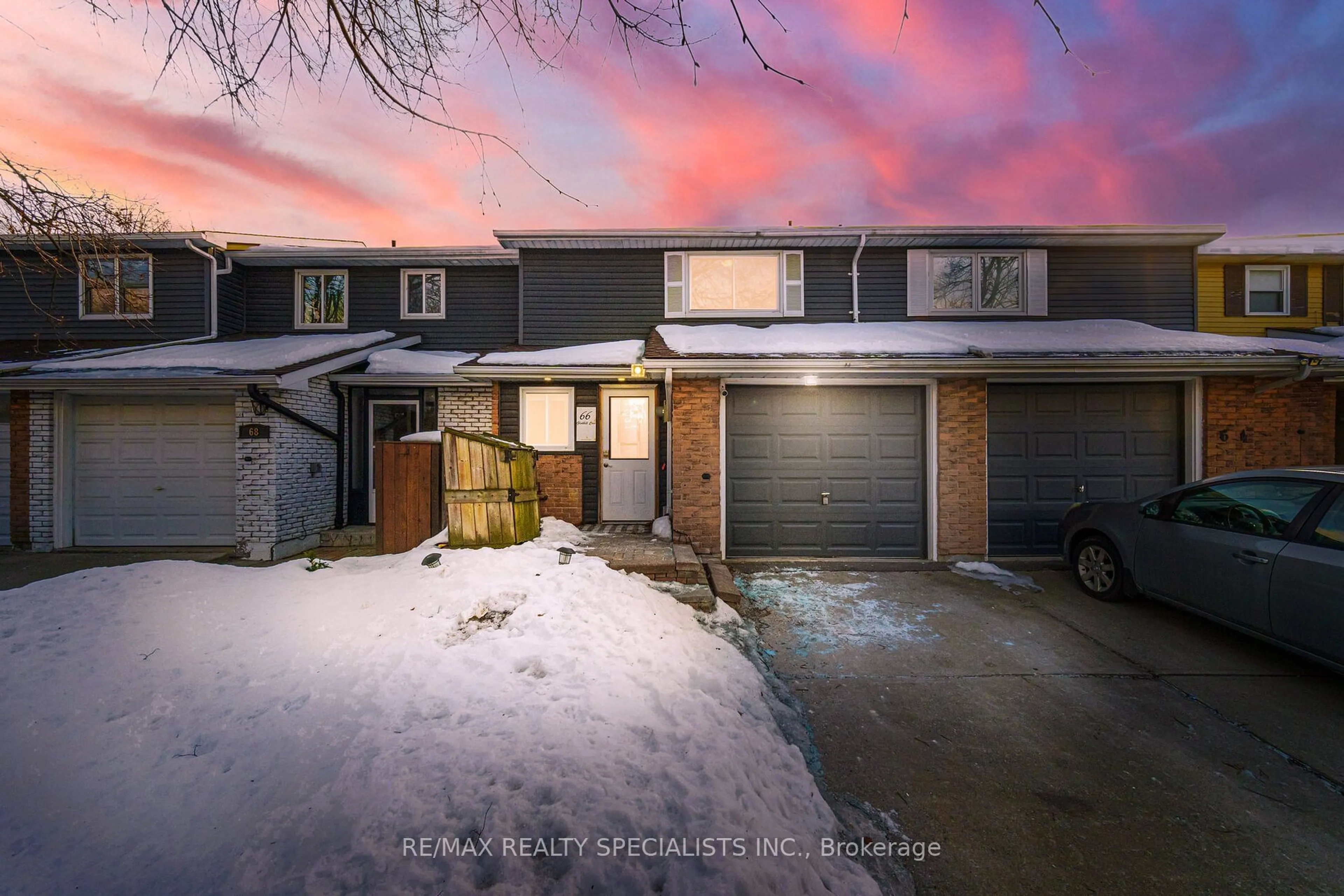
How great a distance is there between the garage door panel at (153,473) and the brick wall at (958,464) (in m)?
11.6

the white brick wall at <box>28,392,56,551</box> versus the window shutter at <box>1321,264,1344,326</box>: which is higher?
the window shutter at <box>1321,264,1344,326</box>

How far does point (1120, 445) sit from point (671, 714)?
8.21 metres

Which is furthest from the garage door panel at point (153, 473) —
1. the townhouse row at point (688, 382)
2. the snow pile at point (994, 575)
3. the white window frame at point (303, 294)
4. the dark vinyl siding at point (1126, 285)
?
the dark vinyl siding at point (1126, 285)

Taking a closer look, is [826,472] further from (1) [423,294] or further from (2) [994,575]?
(1) [423,294]

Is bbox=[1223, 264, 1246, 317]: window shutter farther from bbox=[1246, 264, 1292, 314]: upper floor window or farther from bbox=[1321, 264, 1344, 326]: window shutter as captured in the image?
bbox=[1321, 264, 1344, 326]: window shutter

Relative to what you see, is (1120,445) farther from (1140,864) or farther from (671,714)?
(671,714)

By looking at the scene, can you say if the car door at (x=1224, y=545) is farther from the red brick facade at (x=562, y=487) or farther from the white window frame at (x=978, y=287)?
the red brick facade at (x=562, y=487)

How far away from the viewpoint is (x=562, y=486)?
848 cm

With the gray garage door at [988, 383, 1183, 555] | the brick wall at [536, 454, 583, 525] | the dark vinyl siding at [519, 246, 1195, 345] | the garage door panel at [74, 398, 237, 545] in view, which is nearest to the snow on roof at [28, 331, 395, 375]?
the garage door panel at [74, 398, 237, 545]

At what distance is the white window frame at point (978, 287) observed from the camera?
9.21m

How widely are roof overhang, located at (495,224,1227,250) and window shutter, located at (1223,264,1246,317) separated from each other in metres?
3.74

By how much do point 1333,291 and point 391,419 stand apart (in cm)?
2203

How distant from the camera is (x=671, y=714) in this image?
3066mm

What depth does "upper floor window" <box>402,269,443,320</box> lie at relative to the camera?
10.5 m
